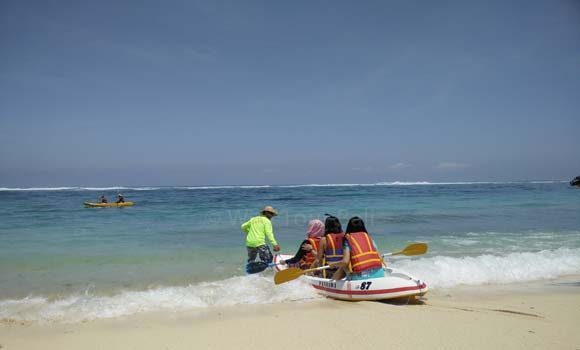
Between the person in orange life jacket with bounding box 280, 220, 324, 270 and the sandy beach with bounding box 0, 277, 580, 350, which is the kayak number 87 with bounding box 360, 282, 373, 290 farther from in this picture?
the person in orange life jacket with bounding box 280, 220, 324, 270

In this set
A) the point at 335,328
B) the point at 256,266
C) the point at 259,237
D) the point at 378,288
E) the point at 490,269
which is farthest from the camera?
A: the point at 490,269

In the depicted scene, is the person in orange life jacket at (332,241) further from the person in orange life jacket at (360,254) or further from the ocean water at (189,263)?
the ocean water at (189,263)

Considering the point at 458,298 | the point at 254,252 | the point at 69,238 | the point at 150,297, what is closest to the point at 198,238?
the point at 69,238

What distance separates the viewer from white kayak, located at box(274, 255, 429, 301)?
5.72 meters

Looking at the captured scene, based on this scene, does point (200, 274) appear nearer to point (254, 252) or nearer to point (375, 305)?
point (254, 252)

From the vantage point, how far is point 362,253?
6.05 meters

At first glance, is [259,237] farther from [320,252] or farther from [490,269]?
[490,269]

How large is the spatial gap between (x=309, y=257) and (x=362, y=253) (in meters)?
1.50

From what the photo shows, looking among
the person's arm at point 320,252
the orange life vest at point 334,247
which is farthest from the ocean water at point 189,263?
the orange life vest at point 334,247

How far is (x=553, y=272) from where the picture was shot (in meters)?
8.30

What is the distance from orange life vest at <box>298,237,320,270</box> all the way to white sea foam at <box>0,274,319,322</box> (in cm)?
58

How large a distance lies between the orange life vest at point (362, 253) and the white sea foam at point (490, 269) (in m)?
2.02

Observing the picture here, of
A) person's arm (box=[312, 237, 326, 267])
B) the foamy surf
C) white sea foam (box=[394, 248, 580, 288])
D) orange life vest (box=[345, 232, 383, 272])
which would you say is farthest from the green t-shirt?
white sea foam (box=[394, 248, 580, 288])

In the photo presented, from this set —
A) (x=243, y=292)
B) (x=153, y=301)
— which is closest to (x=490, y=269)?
(x=243, y=292)
